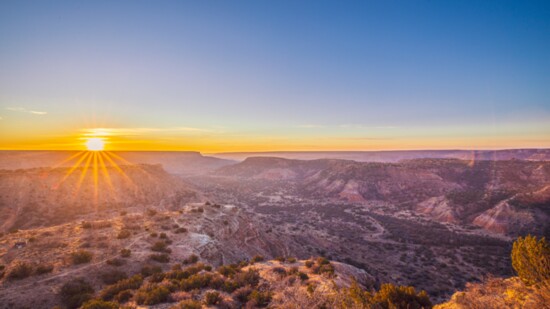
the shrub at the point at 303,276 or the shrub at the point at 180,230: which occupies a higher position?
the shrub at the point at 303,276

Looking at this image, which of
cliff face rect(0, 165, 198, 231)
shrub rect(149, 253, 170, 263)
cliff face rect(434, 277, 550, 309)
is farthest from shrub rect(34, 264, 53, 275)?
cliff face rect(0, 165, 198, 231)

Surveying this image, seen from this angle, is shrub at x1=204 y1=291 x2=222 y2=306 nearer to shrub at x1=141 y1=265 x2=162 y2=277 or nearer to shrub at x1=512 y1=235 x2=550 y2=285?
shrub at x1=141 y1=265 x2=162 y2=277

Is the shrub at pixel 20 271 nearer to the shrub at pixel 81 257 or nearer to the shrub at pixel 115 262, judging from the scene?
the shrub at pixel 81 257

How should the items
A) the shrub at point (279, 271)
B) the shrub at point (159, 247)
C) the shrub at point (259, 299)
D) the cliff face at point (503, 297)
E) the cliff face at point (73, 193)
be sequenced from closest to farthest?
the cliff face at point (503, 297), the shrub at point (259, 299), the shrub at point (279, 271), the shrub at point (159, 247), the cliff face at point (73, 193)

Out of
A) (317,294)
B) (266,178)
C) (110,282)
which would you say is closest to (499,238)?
Result: (317,294)

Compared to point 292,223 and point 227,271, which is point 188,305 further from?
point 292,223

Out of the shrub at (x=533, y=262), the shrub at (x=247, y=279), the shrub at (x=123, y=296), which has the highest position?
the shrub at (x=533, y=262)

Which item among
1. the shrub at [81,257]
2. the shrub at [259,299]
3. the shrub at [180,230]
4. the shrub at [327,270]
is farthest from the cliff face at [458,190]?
the shrub at [81,257]

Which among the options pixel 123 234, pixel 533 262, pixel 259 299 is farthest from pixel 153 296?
pixel 533 262
